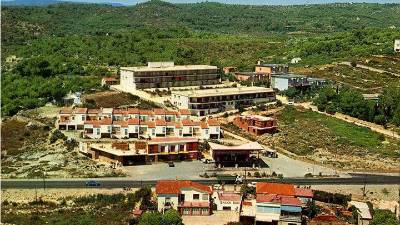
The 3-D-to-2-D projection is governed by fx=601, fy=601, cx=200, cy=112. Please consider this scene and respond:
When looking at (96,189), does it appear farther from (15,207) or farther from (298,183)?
(298,183)

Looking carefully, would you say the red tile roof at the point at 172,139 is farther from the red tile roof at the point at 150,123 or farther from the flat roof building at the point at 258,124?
the flat roof building at the point at 258,124

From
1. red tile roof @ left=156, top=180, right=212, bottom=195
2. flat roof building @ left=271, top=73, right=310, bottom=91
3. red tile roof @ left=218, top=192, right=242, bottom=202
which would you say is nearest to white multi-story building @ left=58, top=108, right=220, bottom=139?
red tile roof @ left=218, top=192, right=242, bottom=202

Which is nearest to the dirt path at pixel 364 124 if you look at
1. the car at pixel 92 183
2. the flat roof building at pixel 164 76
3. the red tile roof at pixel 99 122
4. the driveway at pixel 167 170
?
the flat roof building at pixel 164 76

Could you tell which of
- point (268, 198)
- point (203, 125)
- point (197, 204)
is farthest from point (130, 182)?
point (203, 125)

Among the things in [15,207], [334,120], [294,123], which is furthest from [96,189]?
[334,120]

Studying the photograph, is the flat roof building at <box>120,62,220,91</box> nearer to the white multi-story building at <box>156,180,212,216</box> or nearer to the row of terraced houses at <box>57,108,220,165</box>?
the row of terraced houses at <box>57,108,220,165</box>

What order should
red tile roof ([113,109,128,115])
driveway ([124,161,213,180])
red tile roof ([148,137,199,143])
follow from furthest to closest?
red tile roof ([113,109,128,115])
red tile roof ([148,137,199,143])
driveway ([124,161,213,180])
